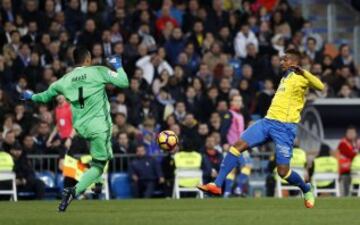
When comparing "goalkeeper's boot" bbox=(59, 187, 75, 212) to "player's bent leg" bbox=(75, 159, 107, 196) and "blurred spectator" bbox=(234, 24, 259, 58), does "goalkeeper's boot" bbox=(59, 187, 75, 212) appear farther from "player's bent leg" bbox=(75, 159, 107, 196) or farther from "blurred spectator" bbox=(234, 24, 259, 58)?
→ "blurred spectator" bbox=(234, 24, 259, 58)

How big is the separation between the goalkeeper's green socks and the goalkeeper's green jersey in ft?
1.67

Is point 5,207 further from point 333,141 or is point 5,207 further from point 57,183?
point 333,141

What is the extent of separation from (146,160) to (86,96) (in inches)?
336

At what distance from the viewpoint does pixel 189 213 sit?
17547 mm

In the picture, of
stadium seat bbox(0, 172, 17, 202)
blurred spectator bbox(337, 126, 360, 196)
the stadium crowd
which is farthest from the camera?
blurred spectator bbox(337, 126, 360, 196)

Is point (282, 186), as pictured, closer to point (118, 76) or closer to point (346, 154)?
point (346, 154)

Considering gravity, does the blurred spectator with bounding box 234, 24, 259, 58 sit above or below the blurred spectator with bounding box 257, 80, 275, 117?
above

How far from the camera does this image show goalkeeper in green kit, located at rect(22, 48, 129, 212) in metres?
18.1

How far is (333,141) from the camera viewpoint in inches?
1234

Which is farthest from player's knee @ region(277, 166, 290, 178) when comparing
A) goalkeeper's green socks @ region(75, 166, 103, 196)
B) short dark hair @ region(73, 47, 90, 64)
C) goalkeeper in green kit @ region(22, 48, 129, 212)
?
short dark hair @ region(73, 47, 90, 64)

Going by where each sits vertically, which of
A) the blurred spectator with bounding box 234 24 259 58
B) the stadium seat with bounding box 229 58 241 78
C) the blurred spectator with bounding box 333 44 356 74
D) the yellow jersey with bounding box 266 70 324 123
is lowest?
the yellow jersey with bounding box 266 70 324 123

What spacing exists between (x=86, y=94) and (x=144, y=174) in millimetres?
8455

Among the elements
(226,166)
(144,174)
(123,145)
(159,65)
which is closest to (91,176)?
(226,166)

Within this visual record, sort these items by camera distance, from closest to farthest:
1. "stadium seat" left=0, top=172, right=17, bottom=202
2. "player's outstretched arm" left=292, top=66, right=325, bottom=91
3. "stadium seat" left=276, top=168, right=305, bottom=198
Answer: "player's outstretched arm" left=292, top=66, right=325, bottom=91 → "stadium seat" left=0, top=172, right=17, bottom=202 → "stadium seat" left=276, top=168, right=305, bottom=198
